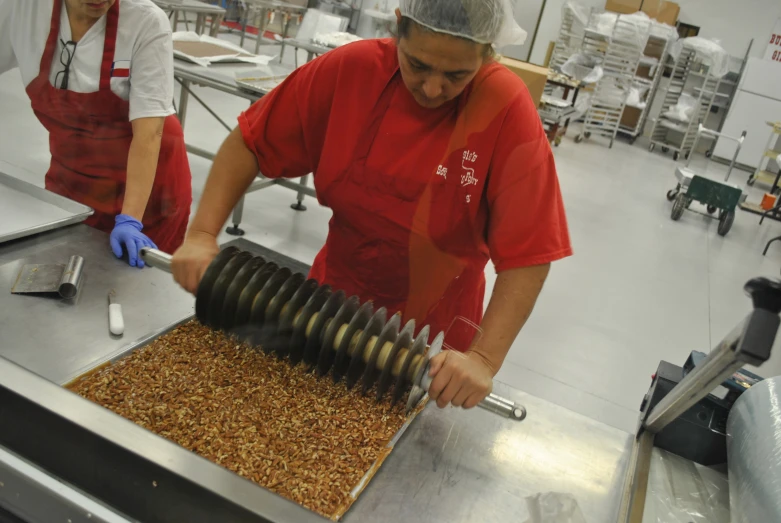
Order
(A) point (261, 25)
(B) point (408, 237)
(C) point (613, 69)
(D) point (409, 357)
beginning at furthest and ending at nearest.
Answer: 1. (C) point (613, 69)
2. (A) point (261, 25)
3. (B) point (408, 237)
4. (D) point (409, 357)

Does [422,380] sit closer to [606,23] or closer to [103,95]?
[103,95]

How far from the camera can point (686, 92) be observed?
9.09m

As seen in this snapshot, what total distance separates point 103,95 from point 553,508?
1516 mm

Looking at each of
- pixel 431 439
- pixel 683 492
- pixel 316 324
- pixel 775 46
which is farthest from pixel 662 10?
pixel 316 324

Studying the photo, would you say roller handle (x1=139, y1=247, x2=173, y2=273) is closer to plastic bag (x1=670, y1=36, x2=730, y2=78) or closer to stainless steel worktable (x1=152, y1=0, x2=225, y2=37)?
stainless steel worktable (x1=152, y1=0, x2=225, y2=37)

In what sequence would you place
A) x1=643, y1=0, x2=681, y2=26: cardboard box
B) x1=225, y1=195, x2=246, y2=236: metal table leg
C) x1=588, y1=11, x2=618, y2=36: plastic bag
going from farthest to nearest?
x1=643, y1=0, x2=681, y2=26: cardboard box
x1=588, y1=11, x2=618, y2=36: plastic bag
x1=225, y1=195, x2=246, y2=236: metal table leg

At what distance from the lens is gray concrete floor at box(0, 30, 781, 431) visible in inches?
110

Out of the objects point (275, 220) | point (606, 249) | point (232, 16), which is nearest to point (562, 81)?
point (606, 249)

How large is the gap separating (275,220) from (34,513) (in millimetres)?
3219

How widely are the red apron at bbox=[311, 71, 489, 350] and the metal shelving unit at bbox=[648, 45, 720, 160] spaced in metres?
8.42

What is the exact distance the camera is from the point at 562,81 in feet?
25.2

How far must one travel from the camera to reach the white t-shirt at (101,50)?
1588mm

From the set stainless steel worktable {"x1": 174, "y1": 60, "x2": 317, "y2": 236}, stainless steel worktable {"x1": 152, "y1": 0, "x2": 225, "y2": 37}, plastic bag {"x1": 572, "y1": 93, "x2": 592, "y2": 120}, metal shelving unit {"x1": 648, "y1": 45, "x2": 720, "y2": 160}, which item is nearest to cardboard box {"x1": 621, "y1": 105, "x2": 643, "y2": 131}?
metal shelving unit {"x1": 648, "y1": 45, "x2": 720, "y2": 160}

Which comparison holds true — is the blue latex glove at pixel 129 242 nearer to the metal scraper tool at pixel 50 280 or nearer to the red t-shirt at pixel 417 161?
the metal scraper tool at pixel 50 280
